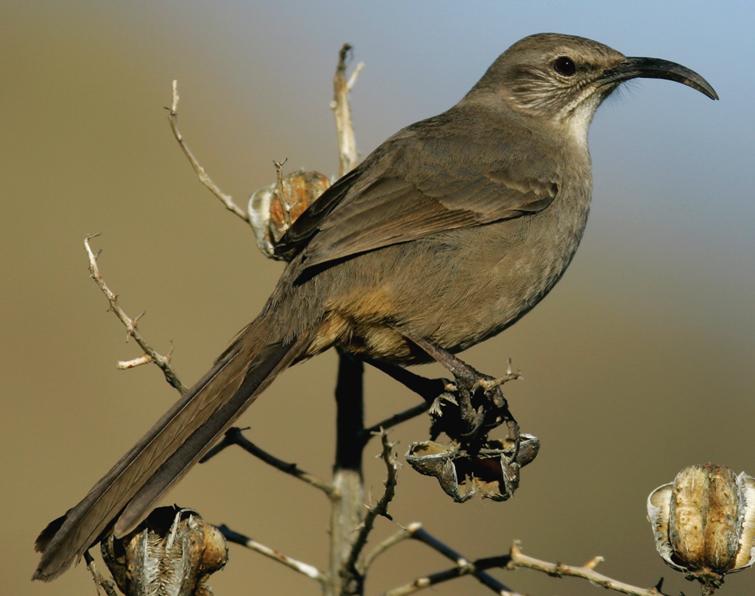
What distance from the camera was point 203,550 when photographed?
115 inches

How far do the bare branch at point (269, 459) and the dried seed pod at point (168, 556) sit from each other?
1.39 ft

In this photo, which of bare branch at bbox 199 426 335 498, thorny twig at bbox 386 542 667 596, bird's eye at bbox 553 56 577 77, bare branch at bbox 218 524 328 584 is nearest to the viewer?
thorny twig at bbox 386 542 667 596

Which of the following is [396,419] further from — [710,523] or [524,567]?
[710,523]

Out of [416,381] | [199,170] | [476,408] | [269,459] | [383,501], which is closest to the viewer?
[383,501]

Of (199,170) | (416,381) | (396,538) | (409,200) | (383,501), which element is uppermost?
(199,170)

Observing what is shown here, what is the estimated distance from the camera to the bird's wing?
14.7 feet

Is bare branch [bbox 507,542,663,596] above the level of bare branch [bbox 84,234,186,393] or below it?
below

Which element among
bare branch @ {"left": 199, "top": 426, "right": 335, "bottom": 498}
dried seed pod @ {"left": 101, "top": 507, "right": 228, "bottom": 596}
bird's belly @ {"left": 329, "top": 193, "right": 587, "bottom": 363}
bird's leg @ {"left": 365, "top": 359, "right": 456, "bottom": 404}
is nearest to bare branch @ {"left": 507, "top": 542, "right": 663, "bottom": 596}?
bare branch @ {"left": 199, "top": 426, "right": 335, "bottom": 498}

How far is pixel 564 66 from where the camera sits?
5.57m

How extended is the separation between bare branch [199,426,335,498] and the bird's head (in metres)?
2.65

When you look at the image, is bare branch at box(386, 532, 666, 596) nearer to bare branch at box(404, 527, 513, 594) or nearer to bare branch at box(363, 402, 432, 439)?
bare branch at box(404, 527, 513, 594)

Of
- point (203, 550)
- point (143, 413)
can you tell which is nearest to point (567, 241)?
point (203, 550)

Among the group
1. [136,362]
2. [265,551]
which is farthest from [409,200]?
[265,551]

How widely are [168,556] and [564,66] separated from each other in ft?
11.7
